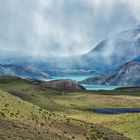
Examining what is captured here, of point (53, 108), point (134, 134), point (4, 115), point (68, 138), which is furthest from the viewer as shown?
point (53, 108)

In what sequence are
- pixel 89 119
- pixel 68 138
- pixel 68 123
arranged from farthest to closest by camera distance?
pixel 89 119
pixel 68 123
pixel 68 138

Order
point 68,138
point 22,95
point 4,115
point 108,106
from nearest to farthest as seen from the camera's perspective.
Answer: point 68,138
point 4,115
point 22,95
point 108,106

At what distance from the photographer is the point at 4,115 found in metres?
52.7

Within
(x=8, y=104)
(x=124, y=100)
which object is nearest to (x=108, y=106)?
(x=124, y=100)

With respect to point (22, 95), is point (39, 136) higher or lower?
lower

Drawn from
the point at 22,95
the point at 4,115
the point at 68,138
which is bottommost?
the point at 68,138

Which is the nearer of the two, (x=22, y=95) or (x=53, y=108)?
(x=53, y=108)

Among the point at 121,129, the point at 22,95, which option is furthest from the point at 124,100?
the point at 121,129

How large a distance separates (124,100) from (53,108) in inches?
1733

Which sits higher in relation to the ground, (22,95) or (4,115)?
(22,95)

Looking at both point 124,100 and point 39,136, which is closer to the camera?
point 39,136

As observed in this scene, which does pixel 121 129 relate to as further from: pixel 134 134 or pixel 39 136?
pixel 39 136

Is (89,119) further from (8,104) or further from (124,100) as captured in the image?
(124,100)

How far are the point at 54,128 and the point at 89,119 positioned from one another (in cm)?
2810
